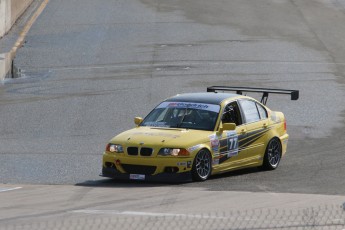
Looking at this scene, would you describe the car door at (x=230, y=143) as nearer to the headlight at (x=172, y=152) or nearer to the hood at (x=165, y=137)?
the hood at (x=165, y=137)

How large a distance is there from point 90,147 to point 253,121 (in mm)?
3815

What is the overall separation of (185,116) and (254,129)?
4.38ft

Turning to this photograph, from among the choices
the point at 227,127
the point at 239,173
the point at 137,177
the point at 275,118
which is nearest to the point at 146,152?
the point at 137,177

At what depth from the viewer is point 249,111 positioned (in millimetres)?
17812

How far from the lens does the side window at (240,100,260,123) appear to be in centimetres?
1769

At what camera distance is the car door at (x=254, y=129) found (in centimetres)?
1744

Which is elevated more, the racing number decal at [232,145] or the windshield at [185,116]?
the windshield at [185,116]

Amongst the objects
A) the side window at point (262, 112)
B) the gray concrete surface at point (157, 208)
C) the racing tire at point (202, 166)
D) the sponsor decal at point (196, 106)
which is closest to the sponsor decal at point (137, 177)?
the gray concrete surface at point (157, 208)

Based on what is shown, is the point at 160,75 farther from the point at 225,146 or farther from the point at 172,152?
the point at 172,152

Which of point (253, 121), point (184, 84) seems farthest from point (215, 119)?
point (184, 84)

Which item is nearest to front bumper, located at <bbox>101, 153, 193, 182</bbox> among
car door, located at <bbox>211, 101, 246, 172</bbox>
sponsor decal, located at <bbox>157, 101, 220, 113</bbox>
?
car door, located at <bbox>211, 101, 246, 172</bbox>

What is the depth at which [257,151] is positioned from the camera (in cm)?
1761

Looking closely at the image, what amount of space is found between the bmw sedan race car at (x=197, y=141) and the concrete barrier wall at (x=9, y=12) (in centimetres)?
1610

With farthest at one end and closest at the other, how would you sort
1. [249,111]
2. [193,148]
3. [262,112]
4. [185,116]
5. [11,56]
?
[11,56] → [262,112] → [249,111] → [185,116] → [193,148]
